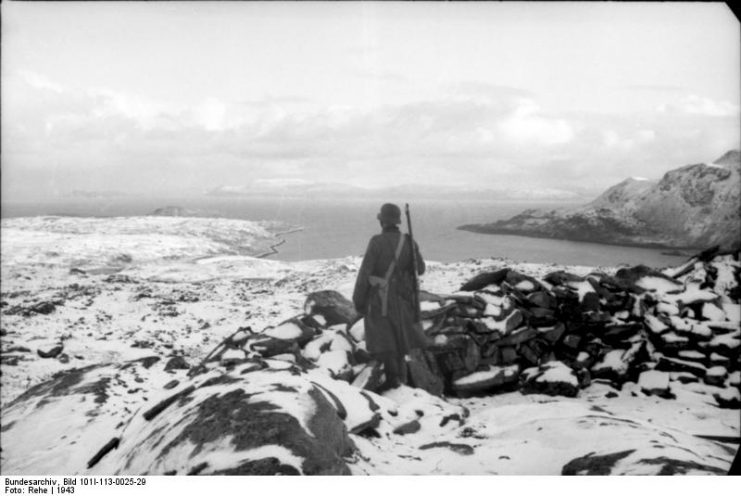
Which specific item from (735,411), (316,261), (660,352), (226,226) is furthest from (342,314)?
(735,411)

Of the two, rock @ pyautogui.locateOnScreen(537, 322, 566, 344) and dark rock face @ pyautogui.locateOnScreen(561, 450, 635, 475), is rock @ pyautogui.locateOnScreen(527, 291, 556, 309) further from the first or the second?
→ dark rock face @ pyautogui.locateOnScreen(561, 450, 635, 475)

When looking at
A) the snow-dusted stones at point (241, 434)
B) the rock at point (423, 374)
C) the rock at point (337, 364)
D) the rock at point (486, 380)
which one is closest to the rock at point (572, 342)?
the rock at point (486, 380)

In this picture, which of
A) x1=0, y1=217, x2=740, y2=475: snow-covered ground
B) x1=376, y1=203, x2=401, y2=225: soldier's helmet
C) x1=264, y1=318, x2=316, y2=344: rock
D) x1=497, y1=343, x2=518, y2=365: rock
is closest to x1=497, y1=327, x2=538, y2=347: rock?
x1=497, y1=343, x2=518, y2=365: rock

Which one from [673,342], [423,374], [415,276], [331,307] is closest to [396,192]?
[415,276]

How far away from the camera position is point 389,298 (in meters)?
3.46

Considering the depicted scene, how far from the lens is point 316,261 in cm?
362

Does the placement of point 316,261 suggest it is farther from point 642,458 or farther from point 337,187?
point 642,458

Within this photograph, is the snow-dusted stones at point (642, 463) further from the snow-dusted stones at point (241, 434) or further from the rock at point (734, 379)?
the rock at point (734, 379)

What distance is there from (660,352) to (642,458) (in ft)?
7.97

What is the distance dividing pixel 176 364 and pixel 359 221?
2100 millimetres

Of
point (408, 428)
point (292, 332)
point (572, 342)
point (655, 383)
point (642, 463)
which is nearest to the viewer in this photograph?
point (642, 463)

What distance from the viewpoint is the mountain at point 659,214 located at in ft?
11.9

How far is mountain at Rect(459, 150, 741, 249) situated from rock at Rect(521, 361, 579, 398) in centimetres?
136

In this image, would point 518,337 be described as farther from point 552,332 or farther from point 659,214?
point 659,214
